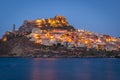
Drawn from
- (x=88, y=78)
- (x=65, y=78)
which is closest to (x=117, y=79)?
(x=88, y=78)

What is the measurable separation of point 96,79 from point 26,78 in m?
16.5

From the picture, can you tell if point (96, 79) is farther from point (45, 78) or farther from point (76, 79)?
point (45, 78)

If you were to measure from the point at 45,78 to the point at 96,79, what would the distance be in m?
12.0

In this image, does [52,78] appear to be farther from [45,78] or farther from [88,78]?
[88,78]

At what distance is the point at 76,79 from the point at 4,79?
16.3 meters

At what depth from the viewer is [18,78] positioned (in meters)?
78.2

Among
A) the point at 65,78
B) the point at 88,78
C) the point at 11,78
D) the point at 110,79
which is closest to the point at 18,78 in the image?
the point at 11,78

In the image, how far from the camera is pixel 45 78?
255 ft

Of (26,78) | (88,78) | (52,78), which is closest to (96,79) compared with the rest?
(88,78)

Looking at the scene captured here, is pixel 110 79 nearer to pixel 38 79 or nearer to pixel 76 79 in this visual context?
pixel 76 79

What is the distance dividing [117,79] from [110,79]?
1.87m

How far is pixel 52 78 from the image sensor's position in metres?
78.4

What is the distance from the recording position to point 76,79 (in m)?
75.2

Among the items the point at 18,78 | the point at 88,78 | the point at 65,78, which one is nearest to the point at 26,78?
the point at 18,78
